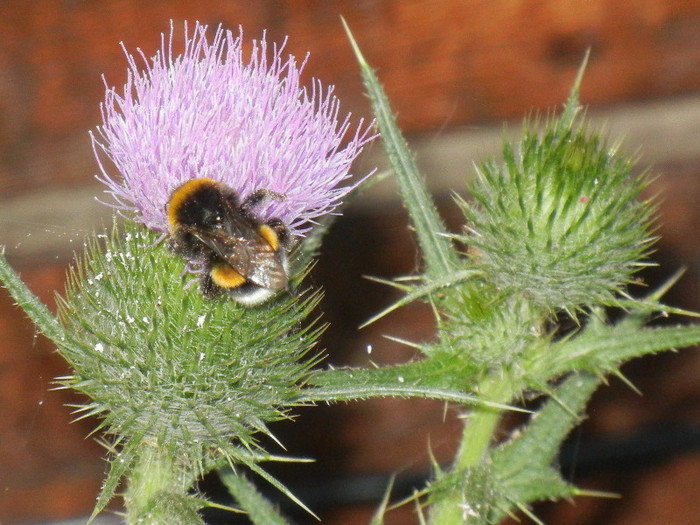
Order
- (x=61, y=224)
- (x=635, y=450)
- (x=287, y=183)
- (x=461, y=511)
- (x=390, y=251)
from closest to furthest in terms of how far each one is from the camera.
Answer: (x=287, y=183) < (x=461, y=511) < (x=61, y=224) < (x=390, y=251) < (x=635, y=450)

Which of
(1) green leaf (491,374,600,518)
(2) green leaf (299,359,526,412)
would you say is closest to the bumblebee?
(2) green leaf (299,359,526,412)

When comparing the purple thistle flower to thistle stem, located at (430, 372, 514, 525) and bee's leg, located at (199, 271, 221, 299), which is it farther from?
thistle stem, located at (430, 372, 514, 525)

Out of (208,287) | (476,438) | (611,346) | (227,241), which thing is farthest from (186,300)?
(611,346)

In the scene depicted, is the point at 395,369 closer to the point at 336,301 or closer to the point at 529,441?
the point at 529,441

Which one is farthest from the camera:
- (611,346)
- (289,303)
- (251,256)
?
(611,346)

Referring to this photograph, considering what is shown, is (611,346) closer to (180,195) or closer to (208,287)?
(208,287)

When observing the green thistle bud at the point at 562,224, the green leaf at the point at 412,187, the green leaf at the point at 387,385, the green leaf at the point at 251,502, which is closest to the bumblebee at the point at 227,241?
the green leaf at the point at 387,385

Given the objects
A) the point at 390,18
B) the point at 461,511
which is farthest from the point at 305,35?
the point at 461,511

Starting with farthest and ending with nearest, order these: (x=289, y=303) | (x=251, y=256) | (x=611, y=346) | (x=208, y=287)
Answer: (x=611, y=346) < (x=289, y=303) < (x=208, y=287) < (x=251, y=256)
